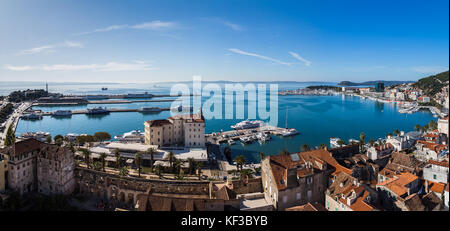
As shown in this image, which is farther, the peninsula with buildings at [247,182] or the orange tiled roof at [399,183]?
the orange tiled roof at [399,183]

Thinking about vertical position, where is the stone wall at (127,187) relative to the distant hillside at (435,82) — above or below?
below

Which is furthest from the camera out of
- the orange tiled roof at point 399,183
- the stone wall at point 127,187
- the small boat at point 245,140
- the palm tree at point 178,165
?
the small boat at point 245,140

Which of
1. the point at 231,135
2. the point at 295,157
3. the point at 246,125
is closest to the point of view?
the point at 295,157

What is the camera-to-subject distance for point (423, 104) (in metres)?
39.0

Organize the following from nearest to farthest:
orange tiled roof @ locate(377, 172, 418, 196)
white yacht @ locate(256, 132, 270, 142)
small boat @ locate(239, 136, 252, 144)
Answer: orange tiled roof @ locate(377, 172, 418, 196)
small boat @ locate(239, 136, 252, 144)
white yacht @ locate(256, 132, 270, 142)

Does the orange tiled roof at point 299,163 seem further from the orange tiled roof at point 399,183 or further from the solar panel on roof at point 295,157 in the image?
the orange tiled roof at point 399,183

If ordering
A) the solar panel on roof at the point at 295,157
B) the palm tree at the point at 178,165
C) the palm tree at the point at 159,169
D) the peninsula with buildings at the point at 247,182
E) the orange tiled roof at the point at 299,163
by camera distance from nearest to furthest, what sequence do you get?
1. the peninsula with buildings at the point at 247,182
2. the orange tiled roof at the point at 299,163
3. the solar panel on roof at the point at 295,157
4. the palm tree at the point at 159,169
5. the palm tree at the point at 178,165

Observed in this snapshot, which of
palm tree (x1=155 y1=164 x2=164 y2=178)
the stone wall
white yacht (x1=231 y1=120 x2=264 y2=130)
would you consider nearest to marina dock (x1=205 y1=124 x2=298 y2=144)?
white yacht (x1=231 y1=120 x2=264 y2=130)

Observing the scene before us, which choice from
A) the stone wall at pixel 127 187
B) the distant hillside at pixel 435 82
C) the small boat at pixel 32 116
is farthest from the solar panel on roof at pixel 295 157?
the small boat at pixel 32 116

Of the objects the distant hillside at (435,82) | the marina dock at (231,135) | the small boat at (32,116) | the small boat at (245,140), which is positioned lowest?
the small boat at (245,140)

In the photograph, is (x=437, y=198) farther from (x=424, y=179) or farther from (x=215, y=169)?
(x=215, y=169)

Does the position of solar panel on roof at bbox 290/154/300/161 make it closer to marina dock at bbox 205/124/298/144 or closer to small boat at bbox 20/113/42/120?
marina dock at bbox 205/124/298/144

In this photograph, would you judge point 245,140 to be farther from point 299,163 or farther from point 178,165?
point 299,163

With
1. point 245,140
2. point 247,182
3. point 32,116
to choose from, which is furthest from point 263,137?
point 32,116
